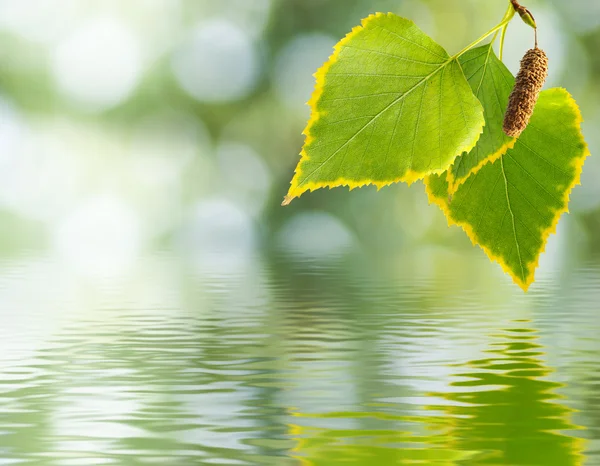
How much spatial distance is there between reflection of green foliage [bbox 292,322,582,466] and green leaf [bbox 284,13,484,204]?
1.83 m

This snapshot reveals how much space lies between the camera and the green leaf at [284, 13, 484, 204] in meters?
0.35

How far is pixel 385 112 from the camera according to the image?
1.18ft

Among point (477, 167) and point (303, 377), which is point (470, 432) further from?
point (477, 167)

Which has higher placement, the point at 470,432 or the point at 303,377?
the point at 303,377

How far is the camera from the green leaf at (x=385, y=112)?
35cm

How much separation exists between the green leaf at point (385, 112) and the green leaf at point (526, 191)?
1.9 inches

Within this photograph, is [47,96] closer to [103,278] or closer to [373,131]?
[103,278]

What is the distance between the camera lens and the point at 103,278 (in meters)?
7.77

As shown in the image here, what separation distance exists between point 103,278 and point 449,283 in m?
2.67

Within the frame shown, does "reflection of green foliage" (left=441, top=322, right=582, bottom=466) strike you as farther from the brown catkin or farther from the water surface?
the brown catkin

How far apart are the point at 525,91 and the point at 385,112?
0.16 feet

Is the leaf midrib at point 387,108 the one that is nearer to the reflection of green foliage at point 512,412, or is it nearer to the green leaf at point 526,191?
the green leaf at point 526,191

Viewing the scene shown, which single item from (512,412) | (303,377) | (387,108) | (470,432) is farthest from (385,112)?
(303,377)

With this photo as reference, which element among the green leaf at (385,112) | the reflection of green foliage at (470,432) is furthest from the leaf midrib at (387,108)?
the reflection of green foliage at (470,432)
